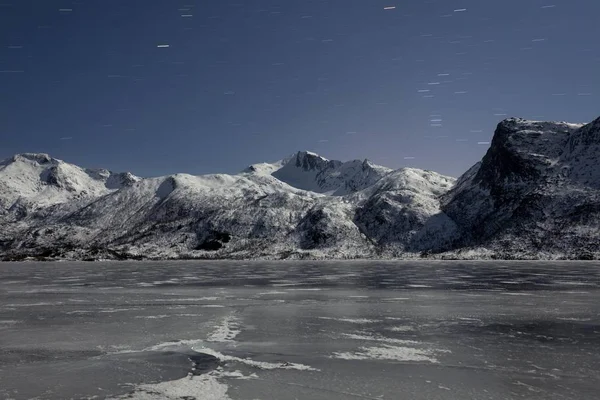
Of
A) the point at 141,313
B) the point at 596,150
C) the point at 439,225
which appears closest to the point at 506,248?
the point at 439,225

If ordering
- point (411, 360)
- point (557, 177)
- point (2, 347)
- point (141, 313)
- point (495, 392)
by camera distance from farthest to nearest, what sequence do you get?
1. point (557, 177)
2. point (141, 313)
3. point (2, 347)
4. point (411, 360)
5. point (495, 392)

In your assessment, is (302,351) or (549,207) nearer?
(302,351)

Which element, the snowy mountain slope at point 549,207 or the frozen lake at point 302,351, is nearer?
the frozen lake at point 302,351

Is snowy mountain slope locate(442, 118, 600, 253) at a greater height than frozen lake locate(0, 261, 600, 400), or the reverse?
frozen lake locate(0, 261, 600, 400)

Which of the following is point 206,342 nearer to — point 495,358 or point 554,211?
point 495,358

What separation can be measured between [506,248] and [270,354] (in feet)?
536

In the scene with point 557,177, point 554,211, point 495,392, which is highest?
point 495,392

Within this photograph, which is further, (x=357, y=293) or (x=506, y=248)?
(x=506, y=248)

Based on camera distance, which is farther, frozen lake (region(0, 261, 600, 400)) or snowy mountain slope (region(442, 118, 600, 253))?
snowy mountain slope (region(442, 118, 600, 253))

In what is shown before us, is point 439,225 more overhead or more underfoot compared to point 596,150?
more underfoot

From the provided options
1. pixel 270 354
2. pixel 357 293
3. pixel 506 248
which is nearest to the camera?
pixel 270 354

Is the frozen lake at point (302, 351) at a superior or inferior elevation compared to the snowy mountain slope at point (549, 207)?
superior

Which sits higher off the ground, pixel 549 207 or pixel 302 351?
pixel 302 351

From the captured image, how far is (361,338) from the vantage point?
54.7ft
